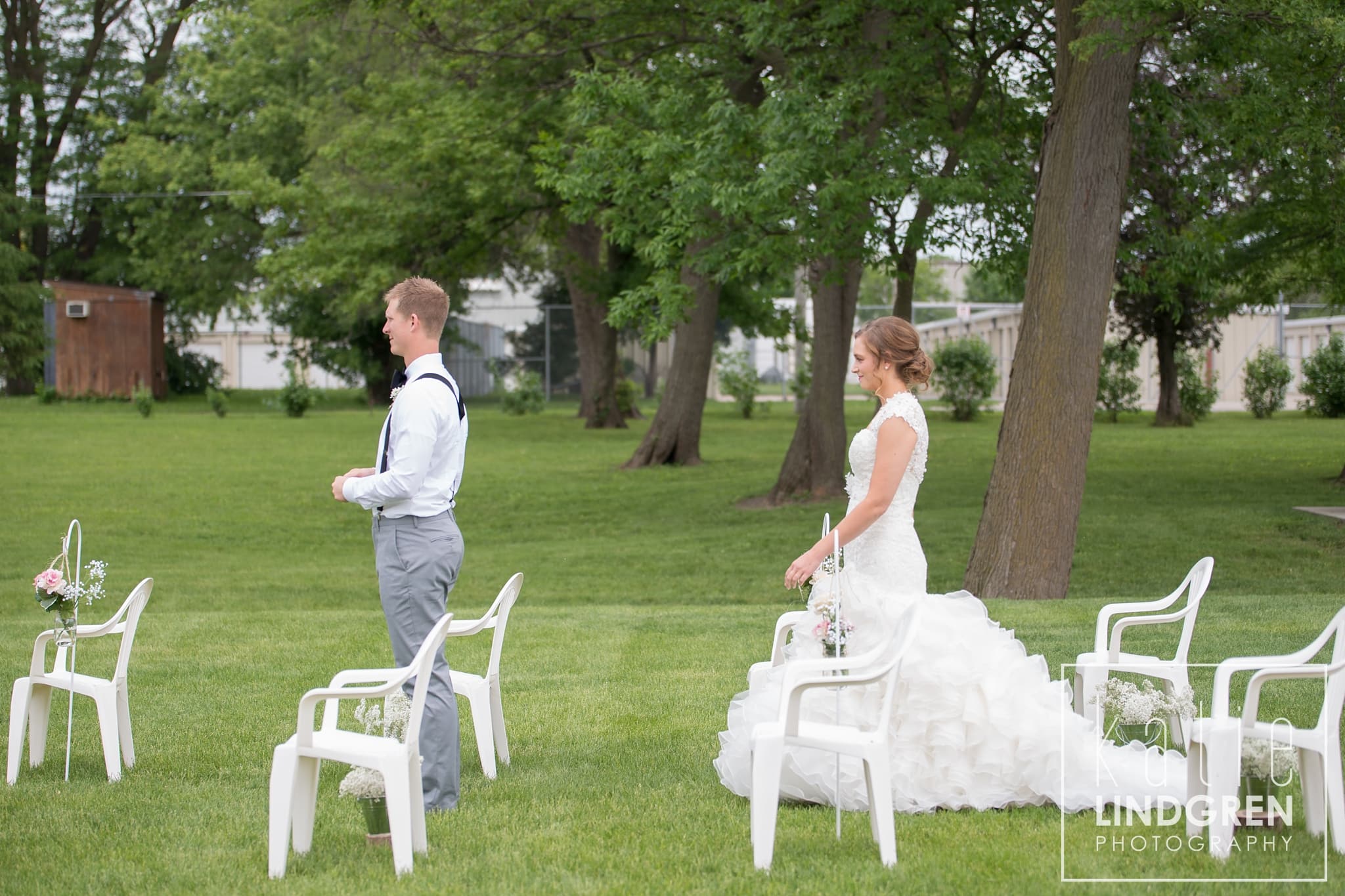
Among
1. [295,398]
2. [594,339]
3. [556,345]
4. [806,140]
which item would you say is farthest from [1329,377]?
[295,398]

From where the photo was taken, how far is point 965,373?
3828cm

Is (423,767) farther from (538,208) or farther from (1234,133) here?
(538,208)

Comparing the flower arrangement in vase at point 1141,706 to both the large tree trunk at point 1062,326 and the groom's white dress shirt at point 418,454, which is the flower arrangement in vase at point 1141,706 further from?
the large tree trunk at point 1062,326

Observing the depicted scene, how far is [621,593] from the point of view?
559 inches

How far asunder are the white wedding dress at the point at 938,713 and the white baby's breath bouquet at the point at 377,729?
126 centimetres

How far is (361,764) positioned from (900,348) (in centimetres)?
244

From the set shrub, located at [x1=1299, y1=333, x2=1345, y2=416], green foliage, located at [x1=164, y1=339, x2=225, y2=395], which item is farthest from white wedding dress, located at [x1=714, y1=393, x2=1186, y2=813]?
green foliage, located at [x1=164, y1=339, x2=225, y2=395]

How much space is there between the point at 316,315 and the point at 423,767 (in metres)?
40.9

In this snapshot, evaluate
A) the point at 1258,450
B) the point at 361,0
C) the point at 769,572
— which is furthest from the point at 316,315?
the point at 769,572

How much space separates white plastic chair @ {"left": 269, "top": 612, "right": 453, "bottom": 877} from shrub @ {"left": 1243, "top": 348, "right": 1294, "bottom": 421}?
36.3 metres

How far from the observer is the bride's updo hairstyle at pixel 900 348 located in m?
5.32

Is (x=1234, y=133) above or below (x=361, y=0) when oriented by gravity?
below

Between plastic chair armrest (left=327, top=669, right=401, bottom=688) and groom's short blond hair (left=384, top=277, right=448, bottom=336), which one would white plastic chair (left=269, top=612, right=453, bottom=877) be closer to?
plastic chair armrest (left=327, top=669, right=401, bottom=688)

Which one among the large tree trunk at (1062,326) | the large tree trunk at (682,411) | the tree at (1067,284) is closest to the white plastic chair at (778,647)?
the large tree trunk at (1062,326)
